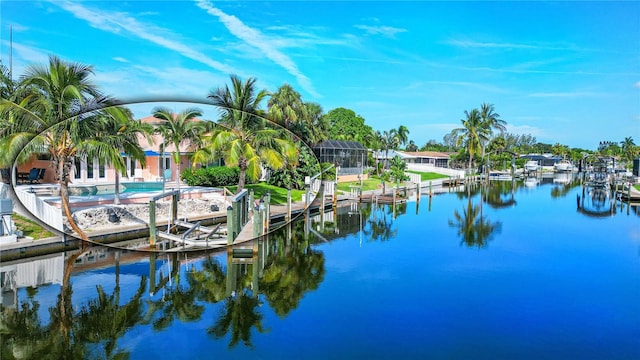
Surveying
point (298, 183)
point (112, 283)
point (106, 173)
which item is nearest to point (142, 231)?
point (106, 173)

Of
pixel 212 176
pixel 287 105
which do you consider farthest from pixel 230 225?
pixel 287 105

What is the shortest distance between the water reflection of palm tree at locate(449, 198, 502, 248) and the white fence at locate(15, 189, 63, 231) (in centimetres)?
1648

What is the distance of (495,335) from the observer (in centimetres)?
1099

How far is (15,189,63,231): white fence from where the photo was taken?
1683 cm

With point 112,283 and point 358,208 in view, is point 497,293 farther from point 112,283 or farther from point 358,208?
point 358,208

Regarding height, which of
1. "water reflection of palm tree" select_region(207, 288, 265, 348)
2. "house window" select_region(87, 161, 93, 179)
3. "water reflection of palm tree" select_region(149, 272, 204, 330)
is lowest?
"water reflection of palm tree" select_region(207, 288, 265, 348)

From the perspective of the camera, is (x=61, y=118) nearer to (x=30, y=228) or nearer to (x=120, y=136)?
(x=120, y=136)

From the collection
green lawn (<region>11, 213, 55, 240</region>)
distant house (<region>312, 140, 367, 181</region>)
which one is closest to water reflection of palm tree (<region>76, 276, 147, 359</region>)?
green lawn (<region>11, 213, 55, 240</region>)

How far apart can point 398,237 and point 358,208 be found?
10463 mm

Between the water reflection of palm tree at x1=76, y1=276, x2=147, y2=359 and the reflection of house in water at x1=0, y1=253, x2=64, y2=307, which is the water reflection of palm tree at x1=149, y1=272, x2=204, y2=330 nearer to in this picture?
the water reflection of palm tree at x1=76, y1=276, x2=147, y2=359

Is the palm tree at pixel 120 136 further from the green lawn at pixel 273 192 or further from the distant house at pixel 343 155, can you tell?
the distant house at pixel 343 155

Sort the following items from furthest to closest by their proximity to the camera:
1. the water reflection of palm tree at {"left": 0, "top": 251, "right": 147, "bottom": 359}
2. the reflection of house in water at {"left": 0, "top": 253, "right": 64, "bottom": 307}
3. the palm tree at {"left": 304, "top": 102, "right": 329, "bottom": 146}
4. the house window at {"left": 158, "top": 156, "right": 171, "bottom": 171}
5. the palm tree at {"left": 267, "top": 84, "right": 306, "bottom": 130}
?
the palm tree at {"left": 304, "top": 102, "right": 329, "bottom": 146}, the palm tree at {"left": 267, "top": 84, "right": 306, "bottom": 130}, the house window at {"left": 158, "top": 156, "right": 171, "bottom": 171}, the reflection of house in water at {"left": 0, "top": 253, "right": 64, "bottom": 307}, the water reflection of palm tree at {"left": 0, "top": 251, "right": 147, "bottom": 359}

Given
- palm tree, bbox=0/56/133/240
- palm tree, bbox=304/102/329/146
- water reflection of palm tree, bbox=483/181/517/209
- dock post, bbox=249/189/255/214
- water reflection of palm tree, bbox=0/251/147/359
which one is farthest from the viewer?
palm tree, bbox=304/102/329/146

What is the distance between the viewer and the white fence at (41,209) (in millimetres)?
16828
